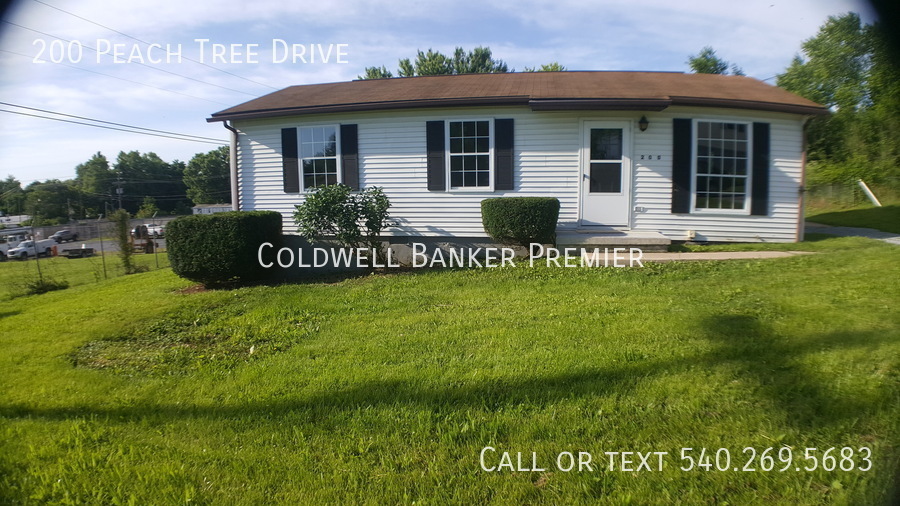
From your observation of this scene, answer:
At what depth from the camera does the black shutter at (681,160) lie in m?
9.54

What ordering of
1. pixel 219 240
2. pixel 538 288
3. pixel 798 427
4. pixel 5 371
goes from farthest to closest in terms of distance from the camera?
1. pixel 219 240
2. pixel 538 288
3. pixel 5 371
4. pixel 798 427

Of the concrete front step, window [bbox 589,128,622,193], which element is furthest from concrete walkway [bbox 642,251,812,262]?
window [bbox 589,128,622,193]

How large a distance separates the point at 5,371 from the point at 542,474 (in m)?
5.14

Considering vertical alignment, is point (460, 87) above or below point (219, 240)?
above

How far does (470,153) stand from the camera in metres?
9.93

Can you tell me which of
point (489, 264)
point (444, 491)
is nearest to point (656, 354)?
point (444, 491)

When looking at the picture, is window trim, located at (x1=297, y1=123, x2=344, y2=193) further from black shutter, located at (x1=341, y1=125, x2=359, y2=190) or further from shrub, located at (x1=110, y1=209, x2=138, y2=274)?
shrub, located at (x1=110, y1=209, x2=138, y2=274)

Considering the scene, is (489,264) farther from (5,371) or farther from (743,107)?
(5,371)

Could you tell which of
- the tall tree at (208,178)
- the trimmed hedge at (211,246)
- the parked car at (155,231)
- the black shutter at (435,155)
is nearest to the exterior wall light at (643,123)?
the black shutter at (435,155)

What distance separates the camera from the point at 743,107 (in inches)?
363

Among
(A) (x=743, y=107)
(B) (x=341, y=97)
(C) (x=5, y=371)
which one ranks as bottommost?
(C) (x=5, y=371)

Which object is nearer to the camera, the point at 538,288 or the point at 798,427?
the point at 798,427

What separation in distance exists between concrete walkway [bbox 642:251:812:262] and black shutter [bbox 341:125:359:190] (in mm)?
6084

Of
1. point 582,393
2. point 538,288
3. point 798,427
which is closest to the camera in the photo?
point 798,427
